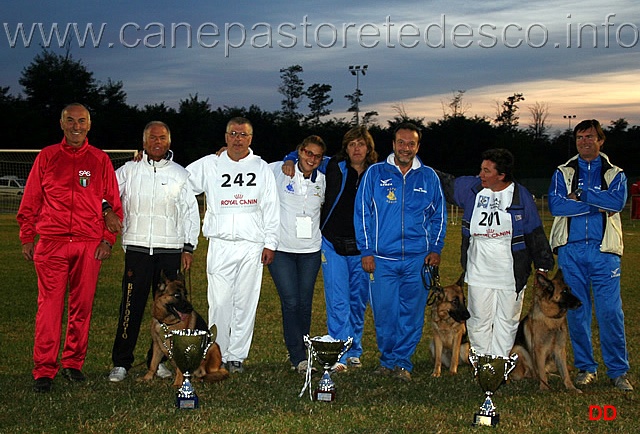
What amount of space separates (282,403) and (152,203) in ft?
6.09

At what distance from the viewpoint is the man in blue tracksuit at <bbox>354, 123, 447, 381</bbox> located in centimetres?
589

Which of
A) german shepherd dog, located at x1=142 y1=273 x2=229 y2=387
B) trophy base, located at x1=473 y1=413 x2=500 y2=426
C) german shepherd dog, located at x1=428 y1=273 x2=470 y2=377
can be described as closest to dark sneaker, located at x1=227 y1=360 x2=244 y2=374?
german shepherd dog, located at x1=142 y1=273 x2=229 y2=387

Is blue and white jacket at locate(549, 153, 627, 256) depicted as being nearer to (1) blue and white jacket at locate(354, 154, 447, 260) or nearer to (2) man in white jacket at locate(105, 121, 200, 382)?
(1) blue and white jacket at locate(354, 154, 447, 260)

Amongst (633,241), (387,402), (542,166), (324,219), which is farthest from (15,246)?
(542,166)

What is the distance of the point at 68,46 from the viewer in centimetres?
Result: 5634

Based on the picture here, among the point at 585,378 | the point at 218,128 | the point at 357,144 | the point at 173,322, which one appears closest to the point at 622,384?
the point at 585,378

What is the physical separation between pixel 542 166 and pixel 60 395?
5052cm

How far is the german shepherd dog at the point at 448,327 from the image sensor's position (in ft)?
20.1

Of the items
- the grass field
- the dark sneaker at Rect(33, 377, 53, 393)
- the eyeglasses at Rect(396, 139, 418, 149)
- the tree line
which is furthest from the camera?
the tree line

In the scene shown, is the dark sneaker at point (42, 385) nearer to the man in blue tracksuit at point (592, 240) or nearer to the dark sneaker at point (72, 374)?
the dark sneaker at point (72, 374)

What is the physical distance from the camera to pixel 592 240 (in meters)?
5.71

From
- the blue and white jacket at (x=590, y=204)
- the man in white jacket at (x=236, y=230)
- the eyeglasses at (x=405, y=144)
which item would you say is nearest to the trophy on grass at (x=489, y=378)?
the blue and white jacket at (x=590, y=204)

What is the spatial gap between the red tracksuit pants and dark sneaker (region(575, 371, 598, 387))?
152 inches

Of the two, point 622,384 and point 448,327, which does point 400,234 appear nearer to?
point 448,327
